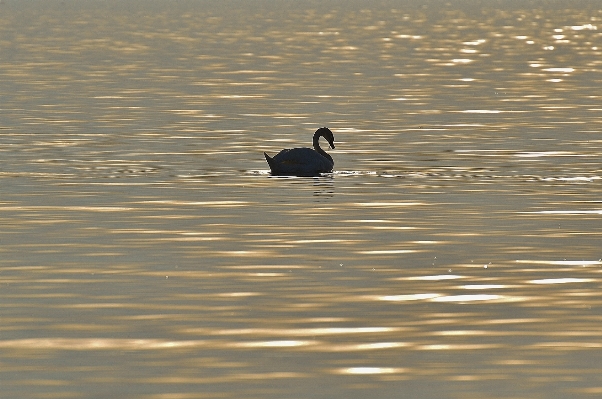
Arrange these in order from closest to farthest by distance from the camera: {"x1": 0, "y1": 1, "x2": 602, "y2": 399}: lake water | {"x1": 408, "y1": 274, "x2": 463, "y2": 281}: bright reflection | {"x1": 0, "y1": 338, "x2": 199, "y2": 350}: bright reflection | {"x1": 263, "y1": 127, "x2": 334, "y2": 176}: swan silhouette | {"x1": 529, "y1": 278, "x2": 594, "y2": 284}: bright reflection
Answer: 1. {"x1": 0, "y1": 1, "x2": 602, "y2": 399}: lake water
2. {"x1": 0, "y1": 338, "x2": 199, "y2": 350}: bright reflection
3. {"x1": 529, "y1": 278, "x2": 594, "y2": 284}: bright reflection
4. {"x1": 408, "y1": 274, "x2": 463, "y2": 281}: bright reflection
5. {"x1": 263, "y1": 127, "x2": 334, "y2": 176}: swan silhouette

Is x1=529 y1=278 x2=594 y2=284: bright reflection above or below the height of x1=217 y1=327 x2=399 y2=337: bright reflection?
below

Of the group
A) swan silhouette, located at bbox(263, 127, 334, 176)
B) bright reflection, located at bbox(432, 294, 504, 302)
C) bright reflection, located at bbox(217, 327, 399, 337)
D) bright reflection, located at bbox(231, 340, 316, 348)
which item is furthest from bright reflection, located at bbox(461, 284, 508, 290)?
swan silhouette, located at bbox(263, 127, 334, 176)

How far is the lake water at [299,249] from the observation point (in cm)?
1589

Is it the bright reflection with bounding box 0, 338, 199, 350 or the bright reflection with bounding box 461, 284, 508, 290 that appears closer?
the bright reflection with bounding box 0, 338, 199, 350

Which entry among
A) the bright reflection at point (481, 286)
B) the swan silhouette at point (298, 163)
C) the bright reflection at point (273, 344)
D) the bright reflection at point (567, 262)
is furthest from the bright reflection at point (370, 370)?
the swan silhouette at point (298, 163)

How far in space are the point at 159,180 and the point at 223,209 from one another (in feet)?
15.0

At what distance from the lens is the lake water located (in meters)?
15.9

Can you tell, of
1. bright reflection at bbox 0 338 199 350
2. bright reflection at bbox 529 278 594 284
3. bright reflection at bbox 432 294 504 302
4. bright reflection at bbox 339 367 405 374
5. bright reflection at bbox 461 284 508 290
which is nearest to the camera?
bright reflection at bbox 339 367 405 374

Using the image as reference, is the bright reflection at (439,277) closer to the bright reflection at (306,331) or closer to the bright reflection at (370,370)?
the bright reflection at (306,331)

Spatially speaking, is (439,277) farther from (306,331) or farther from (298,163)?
(298,163)

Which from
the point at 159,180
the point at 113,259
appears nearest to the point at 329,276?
the point at 113,259

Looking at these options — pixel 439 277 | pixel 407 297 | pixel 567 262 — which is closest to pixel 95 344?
pixel 407 297

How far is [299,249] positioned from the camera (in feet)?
75.9

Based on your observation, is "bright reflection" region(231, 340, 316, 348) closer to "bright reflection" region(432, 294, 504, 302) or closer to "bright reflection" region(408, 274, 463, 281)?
"bright reflection" region(432, 294, 504, 302)
